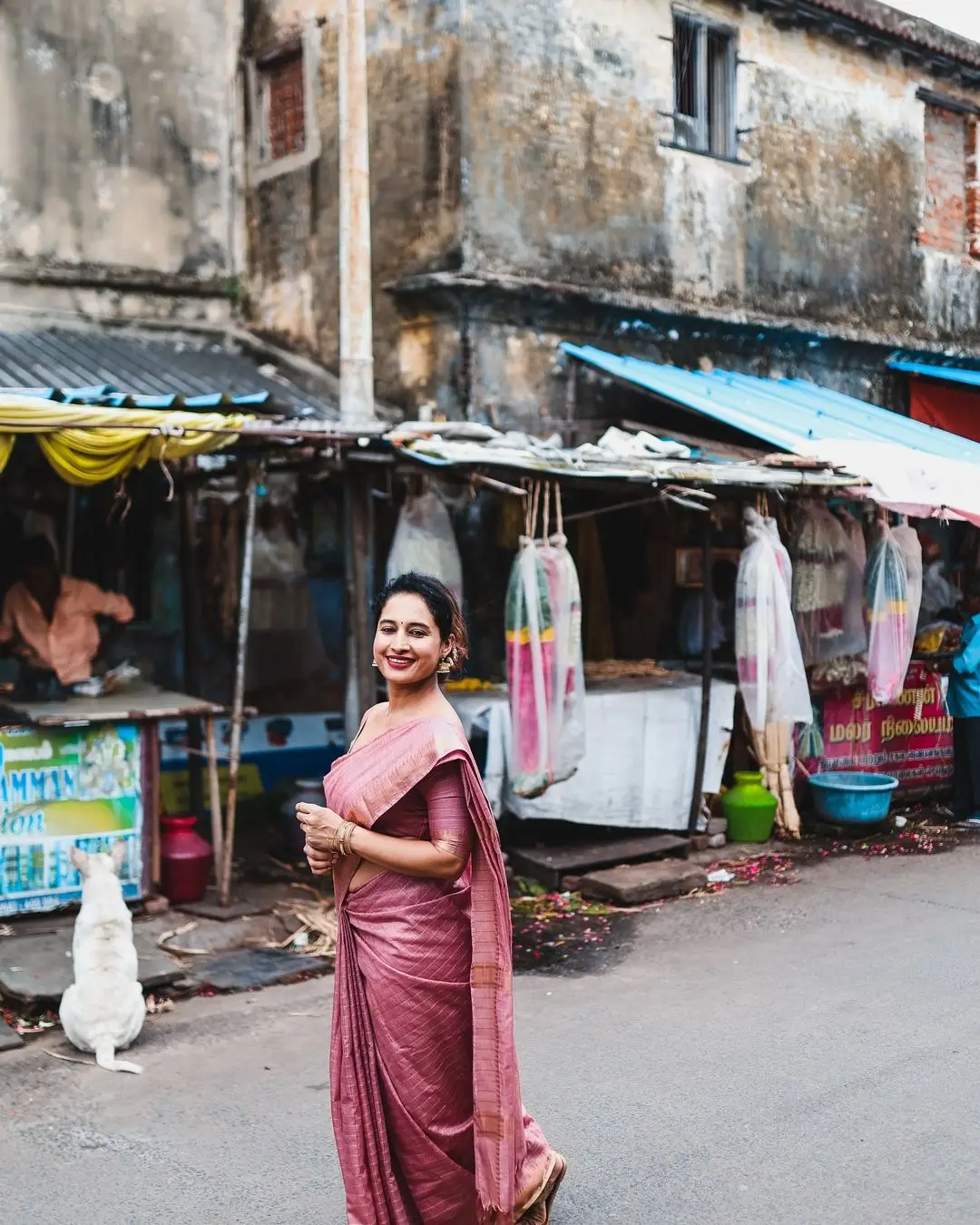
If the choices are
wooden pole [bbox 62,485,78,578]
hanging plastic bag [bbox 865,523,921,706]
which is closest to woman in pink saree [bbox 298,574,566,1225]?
wooden pole [bbox 62,485,78,578]

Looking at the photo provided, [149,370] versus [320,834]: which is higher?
[149,370]

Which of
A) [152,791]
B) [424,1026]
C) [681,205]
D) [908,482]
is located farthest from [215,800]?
[681,205]

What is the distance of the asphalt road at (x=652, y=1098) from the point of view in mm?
4172

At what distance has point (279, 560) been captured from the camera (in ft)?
35.4

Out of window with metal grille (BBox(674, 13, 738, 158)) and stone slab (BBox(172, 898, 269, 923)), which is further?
window with metal grille (BBox(674, 13, 738, 158))

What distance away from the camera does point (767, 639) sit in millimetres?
9070

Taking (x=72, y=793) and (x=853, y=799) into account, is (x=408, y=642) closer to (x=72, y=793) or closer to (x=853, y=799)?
(x=72, y=793)

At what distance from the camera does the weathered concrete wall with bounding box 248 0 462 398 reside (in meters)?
9.86

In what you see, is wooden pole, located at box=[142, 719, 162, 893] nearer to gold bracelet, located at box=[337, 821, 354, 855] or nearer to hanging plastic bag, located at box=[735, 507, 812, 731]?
hanging plastic bag, located at box=[735, 507, 812, 731]

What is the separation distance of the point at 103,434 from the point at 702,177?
6633 mm

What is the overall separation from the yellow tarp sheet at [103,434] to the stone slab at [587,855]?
3.30m

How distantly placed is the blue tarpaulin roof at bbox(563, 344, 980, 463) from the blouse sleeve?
656 centimetres

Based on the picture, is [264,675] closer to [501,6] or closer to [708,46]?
[501,6]

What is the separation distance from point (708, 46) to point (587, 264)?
273cm
